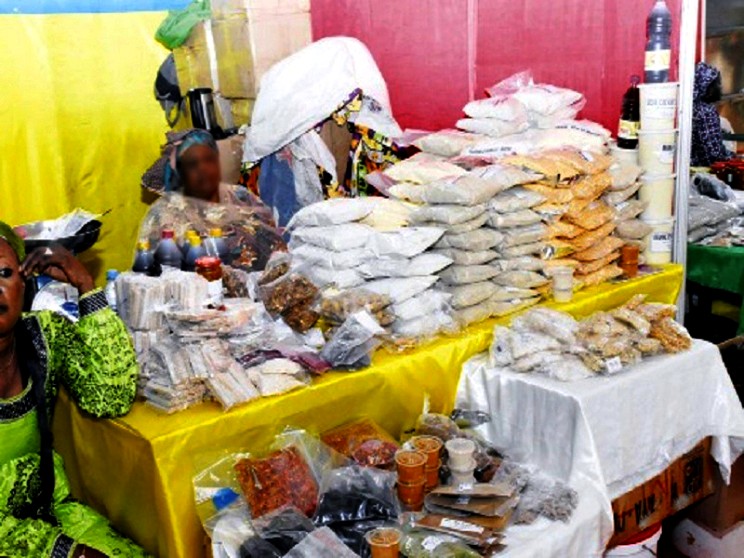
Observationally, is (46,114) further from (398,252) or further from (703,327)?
(703,327)

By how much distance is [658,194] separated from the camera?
10.1 ft

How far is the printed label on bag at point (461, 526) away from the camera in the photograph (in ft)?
6.09

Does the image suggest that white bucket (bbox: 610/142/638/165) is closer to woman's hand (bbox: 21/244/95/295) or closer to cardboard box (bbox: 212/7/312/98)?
woman's hand (bbox: 21/244/95/295)

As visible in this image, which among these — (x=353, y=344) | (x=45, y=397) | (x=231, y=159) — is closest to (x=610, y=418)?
(x=353, y=344)

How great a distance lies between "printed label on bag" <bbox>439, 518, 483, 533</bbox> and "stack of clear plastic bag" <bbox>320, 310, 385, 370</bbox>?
23.1 inches

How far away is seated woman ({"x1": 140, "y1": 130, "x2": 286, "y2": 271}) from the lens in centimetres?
305

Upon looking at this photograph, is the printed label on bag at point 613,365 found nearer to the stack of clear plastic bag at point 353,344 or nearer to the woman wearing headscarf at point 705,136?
the stack of clear plastic bag at point 353,344

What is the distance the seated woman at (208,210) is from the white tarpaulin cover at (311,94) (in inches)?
12.0

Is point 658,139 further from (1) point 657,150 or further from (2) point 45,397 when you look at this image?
(2) point 45,397

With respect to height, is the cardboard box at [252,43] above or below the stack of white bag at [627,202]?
above

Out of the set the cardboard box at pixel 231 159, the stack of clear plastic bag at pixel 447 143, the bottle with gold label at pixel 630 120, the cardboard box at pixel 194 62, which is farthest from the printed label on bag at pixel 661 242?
the cardboard box at pixel 194 62

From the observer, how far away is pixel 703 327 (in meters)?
3.89

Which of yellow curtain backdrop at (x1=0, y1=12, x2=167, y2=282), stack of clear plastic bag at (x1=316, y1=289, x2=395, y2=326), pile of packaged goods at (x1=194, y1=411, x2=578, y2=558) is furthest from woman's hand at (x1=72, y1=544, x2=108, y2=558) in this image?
yellow curtain backdrop at (x1=0, y1=12, x2=167, y2=282)

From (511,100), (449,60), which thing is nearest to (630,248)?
(511,100)
